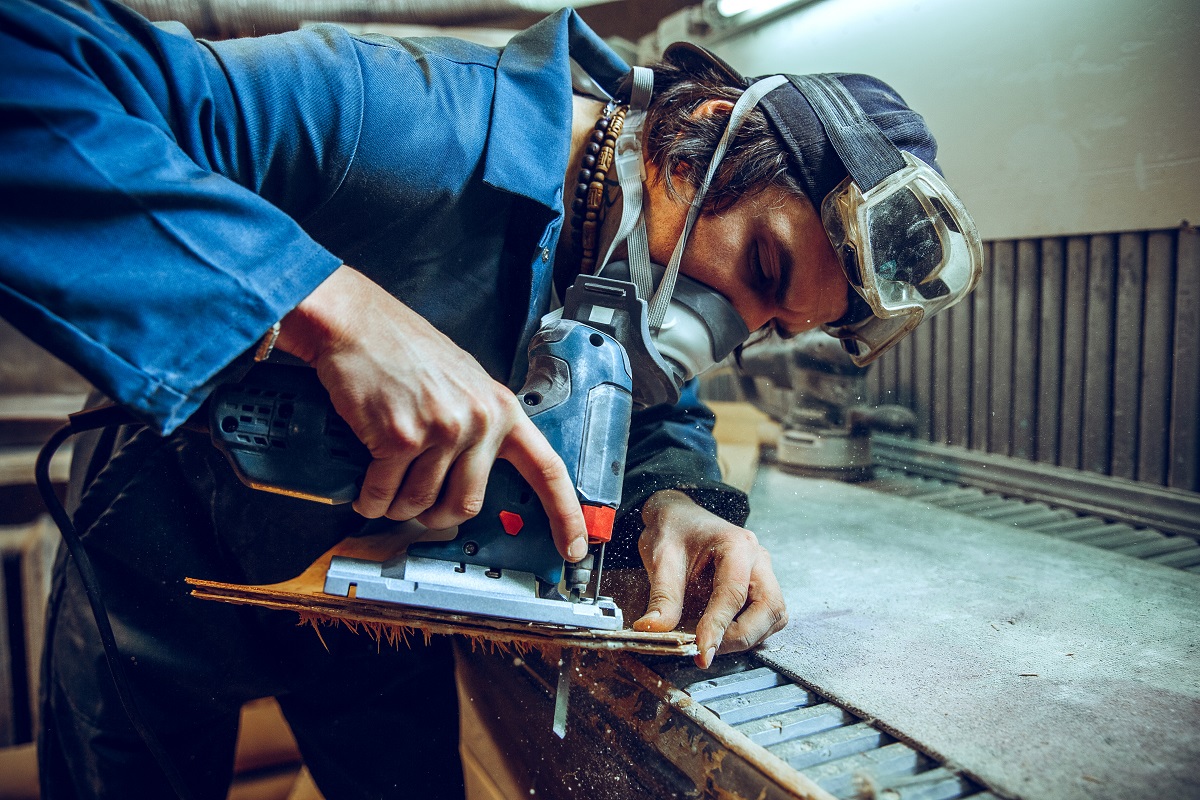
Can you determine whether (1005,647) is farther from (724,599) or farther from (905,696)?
(724,599)

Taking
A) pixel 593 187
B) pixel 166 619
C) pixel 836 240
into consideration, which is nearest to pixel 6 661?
pixel 166 619

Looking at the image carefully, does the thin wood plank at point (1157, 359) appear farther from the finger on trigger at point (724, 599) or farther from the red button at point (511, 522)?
the red button at point (511, 522)

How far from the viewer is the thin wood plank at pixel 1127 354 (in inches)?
54.9

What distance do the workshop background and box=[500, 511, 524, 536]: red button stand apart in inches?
8.0

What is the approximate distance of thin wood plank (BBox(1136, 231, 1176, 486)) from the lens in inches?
53.4

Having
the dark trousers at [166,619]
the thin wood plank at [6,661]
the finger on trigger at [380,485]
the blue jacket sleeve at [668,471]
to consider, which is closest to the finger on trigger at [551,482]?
the finger on trigger at [380,485]

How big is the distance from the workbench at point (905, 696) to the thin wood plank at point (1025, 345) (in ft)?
1.25

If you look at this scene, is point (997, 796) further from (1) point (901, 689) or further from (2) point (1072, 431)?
(2) point (1072, 431)

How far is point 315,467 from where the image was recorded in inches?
29.8

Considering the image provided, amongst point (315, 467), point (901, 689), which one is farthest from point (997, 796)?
point (315, 467)

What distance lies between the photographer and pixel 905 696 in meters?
0.79

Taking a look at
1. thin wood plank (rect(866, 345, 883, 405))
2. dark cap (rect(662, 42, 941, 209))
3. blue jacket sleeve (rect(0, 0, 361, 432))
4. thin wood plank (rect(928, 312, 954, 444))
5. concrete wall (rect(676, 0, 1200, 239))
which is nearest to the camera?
blue jacket sleeve (rect(0, 0, 361, 432))

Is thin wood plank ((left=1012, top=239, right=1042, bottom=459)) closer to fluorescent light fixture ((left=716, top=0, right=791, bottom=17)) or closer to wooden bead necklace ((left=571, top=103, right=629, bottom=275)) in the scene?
fluorescent light fixture ((left=716, top=0, right=791, bottom=17))

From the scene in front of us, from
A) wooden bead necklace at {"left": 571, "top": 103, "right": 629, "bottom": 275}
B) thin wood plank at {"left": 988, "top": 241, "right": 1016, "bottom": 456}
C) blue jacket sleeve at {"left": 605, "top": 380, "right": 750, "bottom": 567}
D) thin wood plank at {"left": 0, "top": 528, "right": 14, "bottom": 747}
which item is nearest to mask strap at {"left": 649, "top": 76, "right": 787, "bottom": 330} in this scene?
wooden bead necklace at {"left": 571, "top": 103, "right": 629, "bottom": 275}
